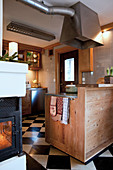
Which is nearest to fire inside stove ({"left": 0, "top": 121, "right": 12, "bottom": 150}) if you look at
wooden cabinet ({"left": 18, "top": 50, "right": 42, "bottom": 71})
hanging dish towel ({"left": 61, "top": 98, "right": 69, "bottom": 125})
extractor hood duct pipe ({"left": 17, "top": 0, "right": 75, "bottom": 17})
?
hanging dish towel ({"left": 61, "top": 98, "right": 69, "bottom": 125})

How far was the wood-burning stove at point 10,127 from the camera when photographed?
1030 mm

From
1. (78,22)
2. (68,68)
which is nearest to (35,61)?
(68,68)

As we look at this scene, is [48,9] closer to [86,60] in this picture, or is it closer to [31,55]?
[86,60]

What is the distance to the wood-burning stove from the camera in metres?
1.03

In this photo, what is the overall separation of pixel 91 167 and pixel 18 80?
4.37 ft

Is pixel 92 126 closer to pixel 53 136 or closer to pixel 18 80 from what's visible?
pixel 53 136

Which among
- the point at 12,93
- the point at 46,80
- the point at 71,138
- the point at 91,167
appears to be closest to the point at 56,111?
the point at 71,138

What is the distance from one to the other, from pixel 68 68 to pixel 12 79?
3.06m

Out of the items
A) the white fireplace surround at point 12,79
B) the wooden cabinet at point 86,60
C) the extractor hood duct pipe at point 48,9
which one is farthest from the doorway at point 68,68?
the white fireplace surround at point 12,79

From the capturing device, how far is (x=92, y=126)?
169 centimetres

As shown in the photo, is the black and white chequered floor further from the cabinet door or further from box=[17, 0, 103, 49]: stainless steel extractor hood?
the cabinet door

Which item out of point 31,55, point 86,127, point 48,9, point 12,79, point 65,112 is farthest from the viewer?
point 31,55

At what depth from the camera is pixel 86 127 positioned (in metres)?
1.59

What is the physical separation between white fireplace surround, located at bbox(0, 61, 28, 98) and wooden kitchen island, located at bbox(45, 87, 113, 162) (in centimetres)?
79
